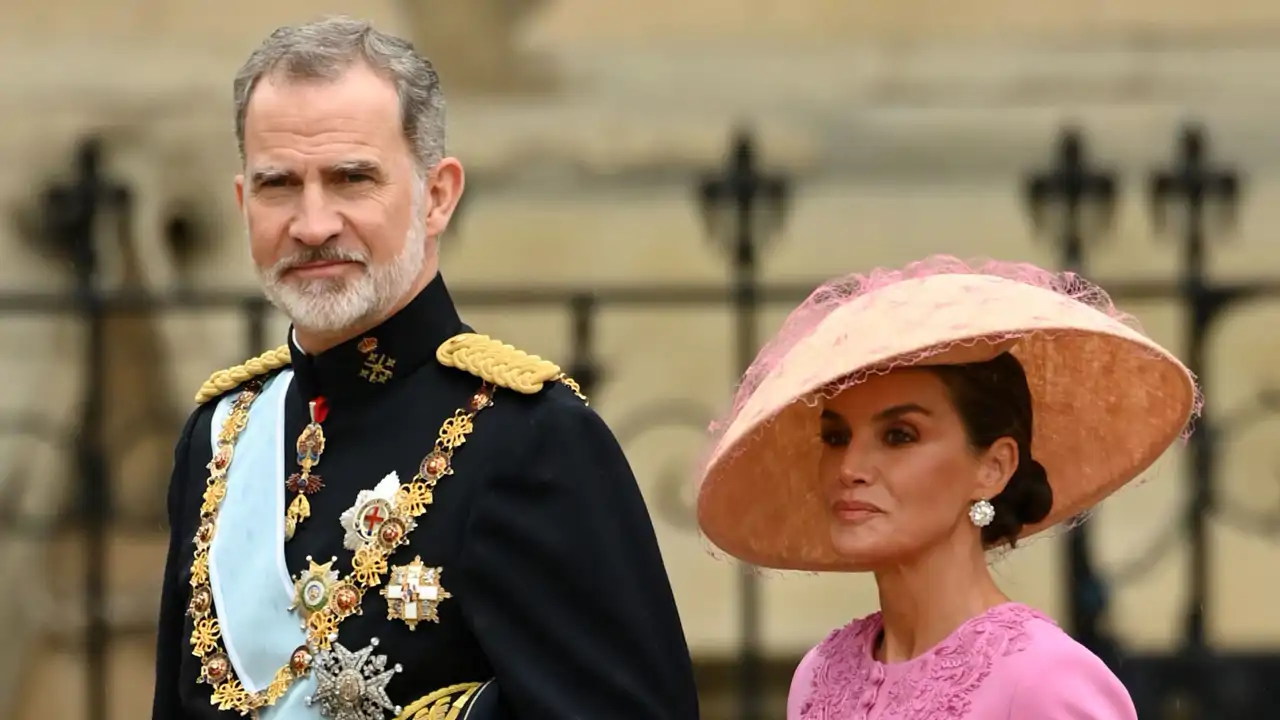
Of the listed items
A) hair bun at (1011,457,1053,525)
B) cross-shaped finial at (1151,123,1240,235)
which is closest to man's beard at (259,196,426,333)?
hair bun at (1011,457,1053,525)

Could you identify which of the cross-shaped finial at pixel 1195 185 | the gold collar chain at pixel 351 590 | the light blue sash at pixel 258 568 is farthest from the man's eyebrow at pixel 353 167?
the cross-shaped finial at pixel 1195 185

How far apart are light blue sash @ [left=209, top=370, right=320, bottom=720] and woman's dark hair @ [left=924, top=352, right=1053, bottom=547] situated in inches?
36.2

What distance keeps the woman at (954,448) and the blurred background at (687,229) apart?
3388mm

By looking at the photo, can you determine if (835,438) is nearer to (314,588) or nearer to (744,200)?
(314,588)

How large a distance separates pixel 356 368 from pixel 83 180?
141 inches

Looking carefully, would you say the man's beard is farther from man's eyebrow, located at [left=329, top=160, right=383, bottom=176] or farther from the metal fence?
the metal fence

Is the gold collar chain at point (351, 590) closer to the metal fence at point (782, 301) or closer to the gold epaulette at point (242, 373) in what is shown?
the gold epaulette at point (242, 373)

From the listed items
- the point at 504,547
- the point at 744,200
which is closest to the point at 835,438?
the point at 504,547

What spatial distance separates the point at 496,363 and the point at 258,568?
1.43 feet

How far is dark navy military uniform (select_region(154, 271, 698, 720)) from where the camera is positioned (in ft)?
10.5

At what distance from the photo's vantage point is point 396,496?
131 inches

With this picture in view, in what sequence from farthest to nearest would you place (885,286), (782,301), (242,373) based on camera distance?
1. (782,301)
2. (242,373)
3. (885,286)

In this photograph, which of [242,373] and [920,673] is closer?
[920,673]

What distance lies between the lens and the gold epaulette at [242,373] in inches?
147
